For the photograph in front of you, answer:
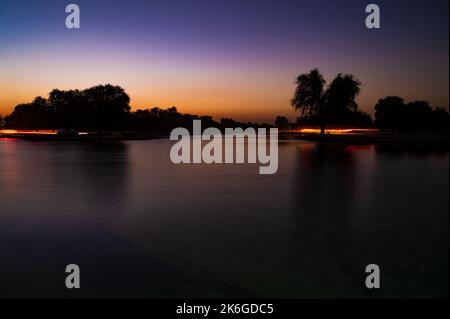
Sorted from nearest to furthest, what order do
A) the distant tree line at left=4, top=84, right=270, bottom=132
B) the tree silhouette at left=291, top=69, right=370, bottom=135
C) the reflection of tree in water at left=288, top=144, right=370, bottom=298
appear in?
1. the reflection of tree in water at left=288, top=144, right=370, bottom=298
2. the tree silhouette at left=291, top=69, right=370, bottom=135
3. the distant tree line at left=4, top=84, right=270, bottom=132

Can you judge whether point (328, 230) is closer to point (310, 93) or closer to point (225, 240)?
point (225, 240)

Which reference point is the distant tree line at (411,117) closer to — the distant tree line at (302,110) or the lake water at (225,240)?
the distant tree line at (302,110)

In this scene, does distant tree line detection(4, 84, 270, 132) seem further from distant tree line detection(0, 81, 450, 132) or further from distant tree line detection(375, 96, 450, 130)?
distant tree line detection(375, 96, 450, 130)

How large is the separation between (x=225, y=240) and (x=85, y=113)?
10510 centimetres

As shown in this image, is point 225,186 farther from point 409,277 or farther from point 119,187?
point 409,277

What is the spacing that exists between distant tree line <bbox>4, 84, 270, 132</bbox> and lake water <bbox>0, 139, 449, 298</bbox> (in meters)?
79.7

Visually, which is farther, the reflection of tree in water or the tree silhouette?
the tree silhouette

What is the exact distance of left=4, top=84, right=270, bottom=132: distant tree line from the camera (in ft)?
298

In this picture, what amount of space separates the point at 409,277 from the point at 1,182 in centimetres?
1874

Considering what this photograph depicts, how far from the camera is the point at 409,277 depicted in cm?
635

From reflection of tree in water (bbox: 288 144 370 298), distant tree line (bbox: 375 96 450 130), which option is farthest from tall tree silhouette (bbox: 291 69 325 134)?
reflection of tree in water (bbox: 288 144 370 298)

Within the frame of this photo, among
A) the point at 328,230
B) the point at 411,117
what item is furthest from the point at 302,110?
the point at 328,230

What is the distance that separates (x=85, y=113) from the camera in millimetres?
103500

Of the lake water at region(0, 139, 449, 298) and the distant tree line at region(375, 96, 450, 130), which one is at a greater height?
the distant tree line at region(375, 96, 450, 130)
